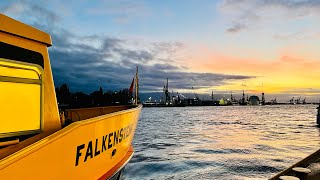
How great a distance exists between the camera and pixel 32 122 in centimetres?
386

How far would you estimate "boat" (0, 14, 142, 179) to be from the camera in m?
3.42

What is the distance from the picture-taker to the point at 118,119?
6.35 metres

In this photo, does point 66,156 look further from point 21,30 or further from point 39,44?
point 21,30

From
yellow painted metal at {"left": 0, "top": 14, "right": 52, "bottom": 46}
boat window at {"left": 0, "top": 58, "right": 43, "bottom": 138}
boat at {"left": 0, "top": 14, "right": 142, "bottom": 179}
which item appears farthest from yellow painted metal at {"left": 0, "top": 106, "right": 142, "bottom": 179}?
yellow painted metal at {"left": 0, "top": 14, "right": 52, "bottom": 46}

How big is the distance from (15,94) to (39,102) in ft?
1.48

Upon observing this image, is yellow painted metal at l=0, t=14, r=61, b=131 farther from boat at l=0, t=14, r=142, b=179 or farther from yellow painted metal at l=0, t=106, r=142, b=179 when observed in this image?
yellow painted metal at l=0, t=106, r=142, b=179

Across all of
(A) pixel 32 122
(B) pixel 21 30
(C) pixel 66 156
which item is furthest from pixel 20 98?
(C) pixel 66 156

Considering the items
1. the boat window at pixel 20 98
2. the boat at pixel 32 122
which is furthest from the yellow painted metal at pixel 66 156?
the boat window at pixel 20 98

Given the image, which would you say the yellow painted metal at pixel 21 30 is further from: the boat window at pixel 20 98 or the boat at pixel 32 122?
the boat window at pixel 20 98

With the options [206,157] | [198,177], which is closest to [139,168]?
[198,177]

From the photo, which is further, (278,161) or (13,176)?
(278,161)

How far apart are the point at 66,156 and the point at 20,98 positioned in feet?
3.60

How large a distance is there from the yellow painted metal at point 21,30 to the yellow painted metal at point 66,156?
139 cm

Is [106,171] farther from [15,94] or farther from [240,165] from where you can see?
[240,165]
